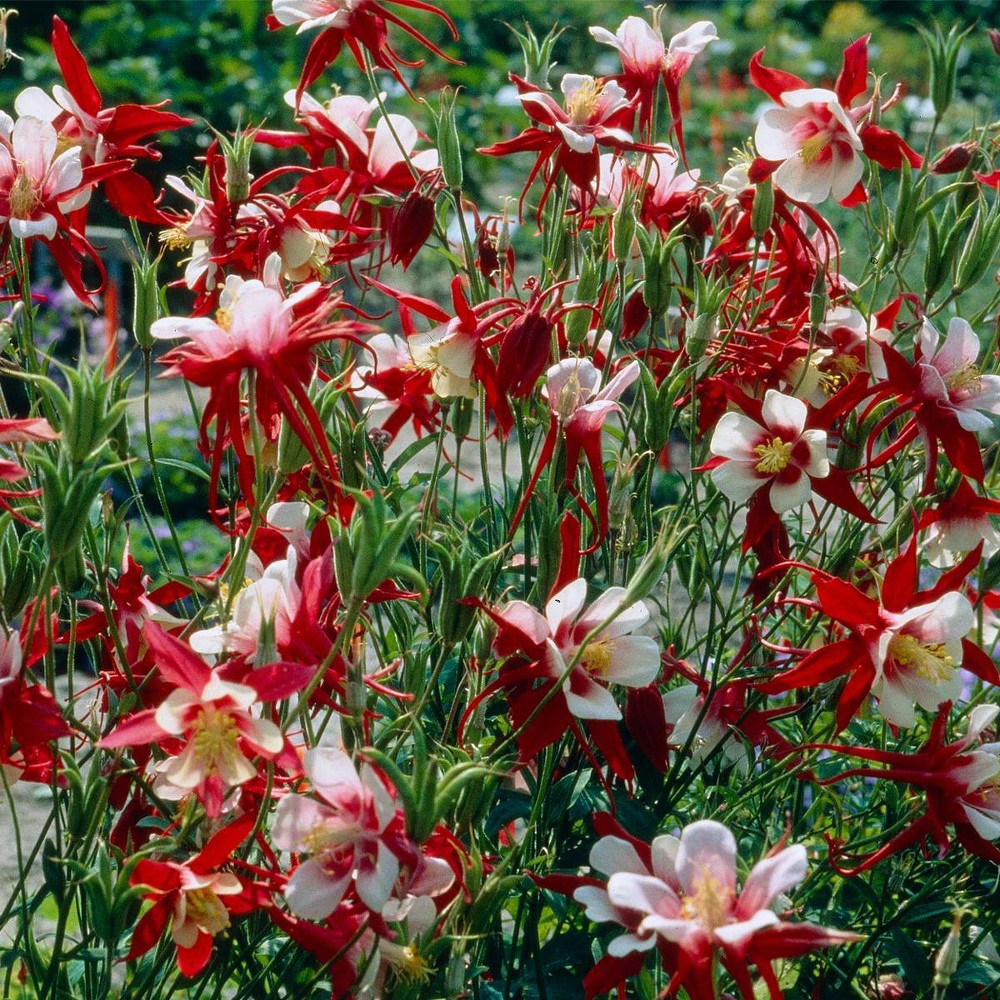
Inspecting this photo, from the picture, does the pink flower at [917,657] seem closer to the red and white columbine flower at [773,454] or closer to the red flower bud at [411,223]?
the red and white columbine flower at [773,454]

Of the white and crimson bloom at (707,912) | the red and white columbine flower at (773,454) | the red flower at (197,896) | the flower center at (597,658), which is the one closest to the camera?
the white and crimson bloom at (707,912)

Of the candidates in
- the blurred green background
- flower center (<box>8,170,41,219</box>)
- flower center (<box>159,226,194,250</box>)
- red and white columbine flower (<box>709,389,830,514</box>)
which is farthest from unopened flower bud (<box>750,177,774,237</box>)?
→ the blurred green background

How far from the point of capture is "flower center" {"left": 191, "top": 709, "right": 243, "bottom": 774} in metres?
0.79

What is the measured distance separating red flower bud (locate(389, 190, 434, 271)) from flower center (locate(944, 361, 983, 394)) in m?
0.44

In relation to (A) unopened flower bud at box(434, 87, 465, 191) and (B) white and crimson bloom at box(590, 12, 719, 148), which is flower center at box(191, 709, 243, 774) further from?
(B) white and crimson bloom at box(590, 12, 719, 148)

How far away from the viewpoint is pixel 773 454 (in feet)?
3.44

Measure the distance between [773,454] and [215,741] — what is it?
48cm

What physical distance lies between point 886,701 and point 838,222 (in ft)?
13.0

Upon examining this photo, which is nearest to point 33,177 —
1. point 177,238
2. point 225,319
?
point 177,238

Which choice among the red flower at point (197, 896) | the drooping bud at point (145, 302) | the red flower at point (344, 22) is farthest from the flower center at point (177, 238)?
the red flower at point (197, 896)

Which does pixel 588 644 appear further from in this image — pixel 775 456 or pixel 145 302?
pixel 145 302

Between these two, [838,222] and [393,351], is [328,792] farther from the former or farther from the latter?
[838,222]

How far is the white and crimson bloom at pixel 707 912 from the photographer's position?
73cm

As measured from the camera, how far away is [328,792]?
776mm
